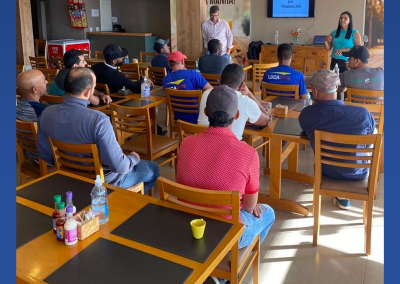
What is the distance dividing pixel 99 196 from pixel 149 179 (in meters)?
1.17

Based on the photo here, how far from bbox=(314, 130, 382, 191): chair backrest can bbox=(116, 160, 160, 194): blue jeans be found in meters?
1.18

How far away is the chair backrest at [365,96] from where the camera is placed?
392 centimetres

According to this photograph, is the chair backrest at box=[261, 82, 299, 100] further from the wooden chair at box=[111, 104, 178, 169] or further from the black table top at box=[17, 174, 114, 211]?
the black table top at box=[17, 174, 114, 211]

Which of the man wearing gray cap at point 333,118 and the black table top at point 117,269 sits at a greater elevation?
the man wearing gray cap at point 333,118

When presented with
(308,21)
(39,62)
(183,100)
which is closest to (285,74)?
Answer: (183,100)

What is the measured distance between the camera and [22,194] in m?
2.20

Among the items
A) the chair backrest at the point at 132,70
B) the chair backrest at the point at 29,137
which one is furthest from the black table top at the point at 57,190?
the chair backrest at the point at 132,70

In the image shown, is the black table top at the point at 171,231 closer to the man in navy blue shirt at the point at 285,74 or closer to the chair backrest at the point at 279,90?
the chair backrest at the point at 279,90

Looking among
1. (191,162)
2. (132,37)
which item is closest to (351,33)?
(191,162)

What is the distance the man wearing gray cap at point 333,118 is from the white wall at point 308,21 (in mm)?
6420

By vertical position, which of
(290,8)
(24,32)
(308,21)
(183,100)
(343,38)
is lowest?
(183,100)

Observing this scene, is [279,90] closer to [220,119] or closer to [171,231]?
[220,119]

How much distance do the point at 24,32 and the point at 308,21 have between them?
604cm

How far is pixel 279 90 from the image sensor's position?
15.1ft
